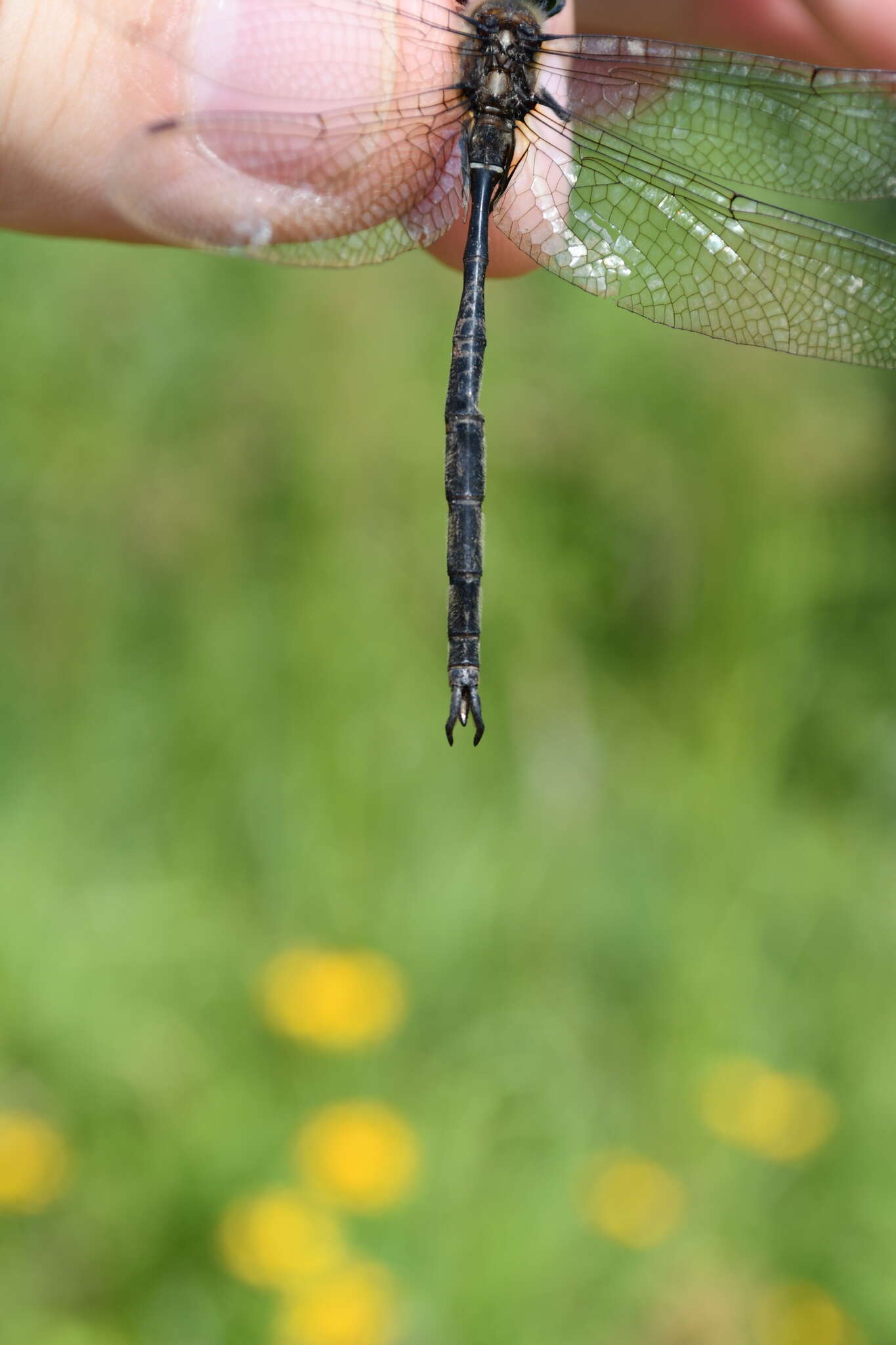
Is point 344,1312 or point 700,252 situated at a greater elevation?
point 700,252

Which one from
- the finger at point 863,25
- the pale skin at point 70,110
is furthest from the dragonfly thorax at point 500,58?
the finger at point 863,25

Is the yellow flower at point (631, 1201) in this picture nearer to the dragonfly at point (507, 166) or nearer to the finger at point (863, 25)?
the dragonfly at point (507, 166)

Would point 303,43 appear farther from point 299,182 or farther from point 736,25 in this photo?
point 736,25

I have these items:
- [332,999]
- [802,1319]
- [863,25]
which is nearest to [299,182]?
[863,25]

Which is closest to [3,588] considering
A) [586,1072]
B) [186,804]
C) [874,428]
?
[186,804]

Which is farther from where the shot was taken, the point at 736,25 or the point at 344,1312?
the point at 736,25

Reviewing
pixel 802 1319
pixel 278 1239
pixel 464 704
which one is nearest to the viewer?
pixel 464 704

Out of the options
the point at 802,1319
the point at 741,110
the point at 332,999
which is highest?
the point at 741,110
